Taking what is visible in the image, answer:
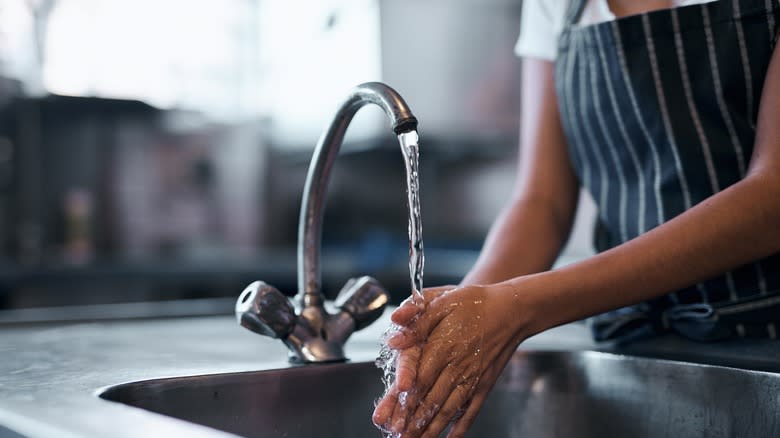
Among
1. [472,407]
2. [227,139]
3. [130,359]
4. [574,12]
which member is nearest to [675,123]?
[574,12]

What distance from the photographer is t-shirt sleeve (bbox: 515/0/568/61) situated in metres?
1.17

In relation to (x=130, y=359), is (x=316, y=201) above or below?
above

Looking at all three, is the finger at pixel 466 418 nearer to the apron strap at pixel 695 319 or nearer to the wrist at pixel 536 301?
the wrist at pixel 536 301

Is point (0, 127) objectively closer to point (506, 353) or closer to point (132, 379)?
point (132, 379)

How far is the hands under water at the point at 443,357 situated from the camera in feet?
2.34

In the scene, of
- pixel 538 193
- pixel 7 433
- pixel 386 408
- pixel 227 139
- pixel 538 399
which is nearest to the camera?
pixel 7 433

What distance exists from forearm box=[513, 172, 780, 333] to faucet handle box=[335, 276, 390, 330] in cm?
28

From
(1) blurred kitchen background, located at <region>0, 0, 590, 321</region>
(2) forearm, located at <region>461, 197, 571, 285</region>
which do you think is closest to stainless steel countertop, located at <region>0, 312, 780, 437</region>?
(2) forearm, located at <region>461, 197, 571, 285</region>

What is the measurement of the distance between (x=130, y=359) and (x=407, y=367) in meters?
0.43

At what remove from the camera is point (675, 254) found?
80 cm

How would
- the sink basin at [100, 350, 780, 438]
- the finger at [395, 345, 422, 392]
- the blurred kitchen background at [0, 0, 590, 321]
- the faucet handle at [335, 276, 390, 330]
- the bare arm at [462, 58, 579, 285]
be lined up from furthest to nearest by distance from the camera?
the blurred kitchen background at [0, 0, 590, 321]
the bare arm at [462, 58, 579, 285]
the faucet handle at [335, 276, 390, 330]
the sink basin at [100, 350, 780, 438]
the finger at [395, 345, 422, 392]

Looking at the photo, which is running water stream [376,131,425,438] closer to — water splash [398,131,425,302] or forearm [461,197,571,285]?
water splash [398,131,425,302]

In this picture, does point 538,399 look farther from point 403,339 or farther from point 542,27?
point 542,27

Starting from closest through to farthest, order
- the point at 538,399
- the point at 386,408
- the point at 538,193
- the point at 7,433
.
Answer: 1. the point at 7,433
2. the point at 386,408
3. the point at 538,399
4. the point at 538,193
